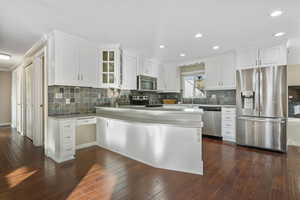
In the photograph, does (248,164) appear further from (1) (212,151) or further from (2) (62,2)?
(2) (62,2)

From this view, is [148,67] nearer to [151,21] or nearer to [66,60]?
[151,21]

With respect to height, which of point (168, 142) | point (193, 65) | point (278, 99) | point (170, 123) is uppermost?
point (193, 65)

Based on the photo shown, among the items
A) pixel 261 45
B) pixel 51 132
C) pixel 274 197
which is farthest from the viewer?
pixel 261 45

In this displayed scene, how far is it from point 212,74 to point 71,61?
3923mm

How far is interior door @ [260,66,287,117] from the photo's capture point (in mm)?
3283

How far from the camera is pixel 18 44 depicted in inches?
135

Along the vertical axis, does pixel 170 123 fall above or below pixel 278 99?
below

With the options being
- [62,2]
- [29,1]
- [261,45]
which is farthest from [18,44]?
[261,45]

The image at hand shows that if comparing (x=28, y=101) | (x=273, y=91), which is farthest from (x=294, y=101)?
(x=28, y=101)

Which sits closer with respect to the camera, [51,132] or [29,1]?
[29,1]

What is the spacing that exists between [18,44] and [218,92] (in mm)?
5652

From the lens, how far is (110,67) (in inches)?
146

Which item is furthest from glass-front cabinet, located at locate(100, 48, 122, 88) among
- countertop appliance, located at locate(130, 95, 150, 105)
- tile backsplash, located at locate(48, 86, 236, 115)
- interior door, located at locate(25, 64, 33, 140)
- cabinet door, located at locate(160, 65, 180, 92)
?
cabinet door, located at locate(160, 65, 180, 92)

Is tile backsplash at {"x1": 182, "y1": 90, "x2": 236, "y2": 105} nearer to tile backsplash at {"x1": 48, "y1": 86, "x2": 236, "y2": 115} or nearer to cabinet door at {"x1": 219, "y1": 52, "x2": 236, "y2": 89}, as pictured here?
tile backsplash at {"x1": 48, "y1": 86, "x2": 236, "y2": 115}
